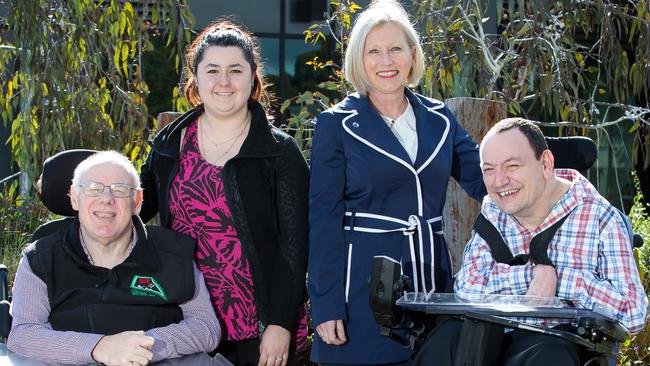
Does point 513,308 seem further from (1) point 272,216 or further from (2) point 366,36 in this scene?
(2) point 366,36

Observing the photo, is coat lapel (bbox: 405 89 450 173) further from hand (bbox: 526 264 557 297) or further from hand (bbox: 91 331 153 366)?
hand (bbox: 91 331 153 366)

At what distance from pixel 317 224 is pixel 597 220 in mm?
1039

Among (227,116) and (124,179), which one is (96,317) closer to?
(124,179)

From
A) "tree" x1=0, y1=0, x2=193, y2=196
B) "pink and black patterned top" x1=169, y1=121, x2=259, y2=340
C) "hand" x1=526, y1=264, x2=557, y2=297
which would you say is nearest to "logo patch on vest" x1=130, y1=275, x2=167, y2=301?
"pink and black patterned top" x1=169, y1=121, x2=259, y2=340

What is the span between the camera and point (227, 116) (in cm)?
439

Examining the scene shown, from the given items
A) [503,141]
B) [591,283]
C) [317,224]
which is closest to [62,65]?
[317,224]

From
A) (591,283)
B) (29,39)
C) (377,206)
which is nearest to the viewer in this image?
(591,283)

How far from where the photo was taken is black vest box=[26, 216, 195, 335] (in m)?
4.13

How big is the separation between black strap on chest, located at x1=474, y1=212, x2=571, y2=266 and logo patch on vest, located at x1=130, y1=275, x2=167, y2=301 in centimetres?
126

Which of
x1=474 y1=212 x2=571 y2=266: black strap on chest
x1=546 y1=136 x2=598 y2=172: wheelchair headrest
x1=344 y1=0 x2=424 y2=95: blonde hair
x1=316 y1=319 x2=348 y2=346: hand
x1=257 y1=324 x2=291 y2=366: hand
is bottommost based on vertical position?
x1=257 y1=324 x2=291 y2=366: hand

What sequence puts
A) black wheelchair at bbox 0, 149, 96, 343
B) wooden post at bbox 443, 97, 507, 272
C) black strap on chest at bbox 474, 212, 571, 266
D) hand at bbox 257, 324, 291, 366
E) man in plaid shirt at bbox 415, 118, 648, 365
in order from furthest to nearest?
wooden post at bbox 443, 97, 507, 272 < black wheelchair at bbox 0, 149, 96, 343 < hand at bbox 257, 324, 291, 366 < black strap on chest at bbox 474, 212, 571, 266 < man in plaid shirt at bbox 415, 118, 648, 365

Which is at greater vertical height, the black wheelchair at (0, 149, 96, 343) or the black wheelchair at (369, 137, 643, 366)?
the black wheelchair at (0, 149, 96, 343)

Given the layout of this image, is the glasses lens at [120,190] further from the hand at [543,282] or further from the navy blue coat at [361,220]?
the hand at [543,282]

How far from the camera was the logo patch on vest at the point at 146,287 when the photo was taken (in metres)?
4.17
